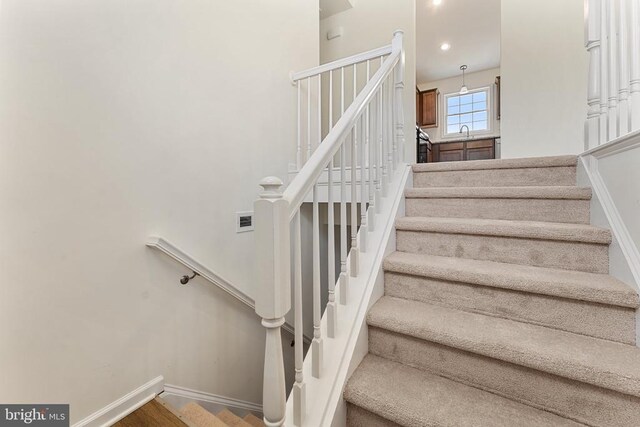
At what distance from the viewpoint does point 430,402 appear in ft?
3.15

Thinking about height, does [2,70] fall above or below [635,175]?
above

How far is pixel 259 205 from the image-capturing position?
0.78 meters

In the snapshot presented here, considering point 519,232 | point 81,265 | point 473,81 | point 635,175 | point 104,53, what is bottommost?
point 81,265

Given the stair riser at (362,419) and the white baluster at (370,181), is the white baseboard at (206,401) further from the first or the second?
the white baluster at (370,181)

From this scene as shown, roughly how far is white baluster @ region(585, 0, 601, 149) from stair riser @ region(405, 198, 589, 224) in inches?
14.0

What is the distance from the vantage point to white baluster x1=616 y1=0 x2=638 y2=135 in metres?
1.23

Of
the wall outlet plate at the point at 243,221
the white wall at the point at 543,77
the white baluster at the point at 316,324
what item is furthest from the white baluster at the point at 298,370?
the white wall at the point at 543,77

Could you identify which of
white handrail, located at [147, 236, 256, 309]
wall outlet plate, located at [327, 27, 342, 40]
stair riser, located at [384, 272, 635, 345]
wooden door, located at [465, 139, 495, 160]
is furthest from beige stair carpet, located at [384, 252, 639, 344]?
wooden door, located at [465, 139, 495, 160]

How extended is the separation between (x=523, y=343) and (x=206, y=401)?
6.09 feet

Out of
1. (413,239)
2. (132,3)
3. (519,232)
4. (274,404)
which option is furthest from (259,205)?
(132,3)

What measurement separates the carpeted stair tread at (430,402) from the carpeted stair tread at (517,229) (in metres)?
0.71

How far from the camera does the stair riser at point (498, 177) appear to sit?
1.66m

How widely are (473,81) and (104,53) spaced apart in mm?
6696

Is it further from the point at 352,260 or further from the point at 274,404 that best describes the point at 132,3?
the point at 274,404
